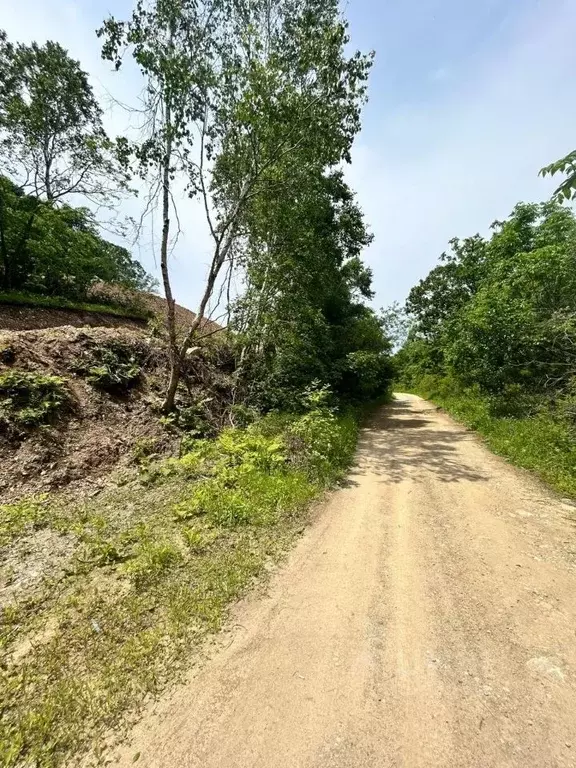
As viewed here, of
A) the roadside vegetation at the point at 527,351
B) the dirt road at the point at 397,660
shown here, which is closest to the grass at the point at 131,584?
the dirt road at the point at 397,660

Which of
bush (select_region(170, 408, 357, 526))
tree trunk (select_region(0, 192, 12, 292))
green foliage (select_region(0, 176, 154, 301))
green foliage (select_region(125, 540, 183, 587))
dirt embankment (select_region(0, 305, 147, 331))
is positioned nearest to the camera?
green foliage (select_region(125, 540, 183, 587))

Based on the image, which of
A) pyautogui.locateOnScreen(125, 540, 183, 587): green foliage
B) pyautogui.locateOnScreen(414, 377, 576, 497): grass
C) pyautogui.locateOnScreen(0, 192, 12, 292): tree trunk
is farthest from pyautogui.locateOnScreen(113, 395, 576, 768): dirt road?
pyautogui.locateOnScreen(0, 192, 12, 292): tree trunk

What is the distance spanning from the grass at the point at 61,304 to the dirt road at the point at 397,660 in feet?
38.4

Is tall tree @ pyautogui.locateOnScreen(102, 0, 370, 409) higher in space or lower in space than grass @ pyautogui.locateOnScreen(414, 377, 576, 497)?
higher

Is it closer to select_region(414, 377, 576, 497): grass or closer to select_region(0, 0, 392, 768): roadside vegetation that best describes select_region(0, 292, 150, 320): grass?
select_region(0, 0, 392, 768): roadside vegetation

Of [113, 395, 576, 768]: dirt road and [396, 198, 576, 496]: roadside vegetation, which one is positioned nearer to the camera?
[113, 395, 576, 768]: dirt road

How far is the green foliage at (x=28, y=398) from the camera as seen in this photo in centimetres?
645

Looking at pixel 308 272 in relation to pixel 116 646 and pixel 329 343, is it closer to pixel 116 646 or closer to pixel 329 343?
pixel 329 343

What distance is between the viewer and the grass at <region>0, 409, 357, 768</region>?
96.7 inches

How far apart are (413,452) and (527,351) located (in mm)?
6381

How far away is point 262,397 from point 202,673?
30.1ft

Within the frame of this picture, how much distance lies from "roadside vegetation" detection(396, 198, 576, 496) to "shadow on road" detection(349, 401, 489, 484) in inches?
46.1

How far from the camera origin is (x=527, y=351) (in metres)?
11.8

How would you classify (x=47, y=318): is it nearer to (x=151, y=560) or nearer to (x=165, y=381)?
(x=165, y=381)
